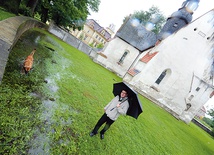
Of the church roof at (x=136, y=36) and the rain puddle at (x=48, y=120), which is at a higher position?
the church roof at (x=136, y=36)

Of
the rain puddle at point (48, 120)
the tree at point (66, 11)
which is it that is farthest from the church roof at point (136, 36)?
the rain puddle at point (48, 120)

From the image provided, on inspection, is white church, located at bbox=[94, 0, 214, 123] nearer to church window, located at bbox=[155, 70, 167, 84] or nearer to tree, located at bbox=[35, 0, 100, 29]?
church window, located at bbox=[155, 70, 167, 84]

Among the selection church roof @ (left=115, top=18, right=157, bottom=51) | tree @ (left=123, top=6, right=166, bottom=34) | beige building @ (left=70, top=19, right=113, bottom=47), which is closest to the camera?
church roof @ (left=115, top=18, right=157, bottom=51)

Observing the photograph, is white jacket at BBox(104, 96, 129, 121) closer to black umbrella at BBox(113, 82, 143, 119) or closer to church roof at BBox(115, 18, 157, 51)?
black umbrella at BBox(113, 82, 143, 119)

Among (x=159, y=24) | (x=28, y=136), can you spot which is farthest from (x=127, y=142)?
(x=159, y=24)

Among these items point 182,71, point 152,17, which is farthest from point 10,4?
point 152,17

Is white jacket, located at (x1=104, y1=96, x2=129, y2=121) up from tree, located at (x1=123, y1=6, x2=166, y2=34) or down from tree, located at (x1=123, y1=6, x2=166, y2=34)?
down

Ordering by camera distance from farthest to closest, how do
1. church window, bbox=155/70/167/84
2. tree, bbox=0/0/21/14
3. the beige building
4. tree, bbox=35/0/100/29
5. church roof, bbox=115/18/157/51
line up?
1. the beige building
2. church roof, bbox=115/18/157/51
3. church window, bbox=155/70/167/84
4. tree, bbox=35/0/100/29
5. tree, bbox=0/0/21/14

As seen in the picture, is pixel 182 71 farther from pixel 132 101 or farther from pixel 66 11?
A: pixel 66 11

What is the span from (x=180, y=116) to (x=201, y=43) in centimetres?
925

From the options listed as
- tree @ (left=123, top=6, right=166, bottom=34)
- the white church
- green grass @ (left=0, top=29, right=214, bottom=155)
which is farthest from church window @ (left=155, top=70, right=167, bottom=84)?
tree @ (left=123, top=6, right=166, bottom=34)

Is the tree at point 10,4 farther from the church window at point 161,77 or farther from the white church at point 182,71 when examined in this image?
the church window at point 161,77

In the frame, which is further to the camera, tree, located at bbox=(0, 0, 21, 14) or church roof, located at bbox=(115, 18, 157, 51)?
church roof, located at bbox=(115, 18, 157, 51)

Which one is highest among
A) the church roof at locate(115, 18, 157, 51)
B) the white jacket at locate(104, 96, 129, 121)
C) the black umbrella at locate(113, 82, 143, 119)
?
the church roof at locate(115, 18, 157, 51)
